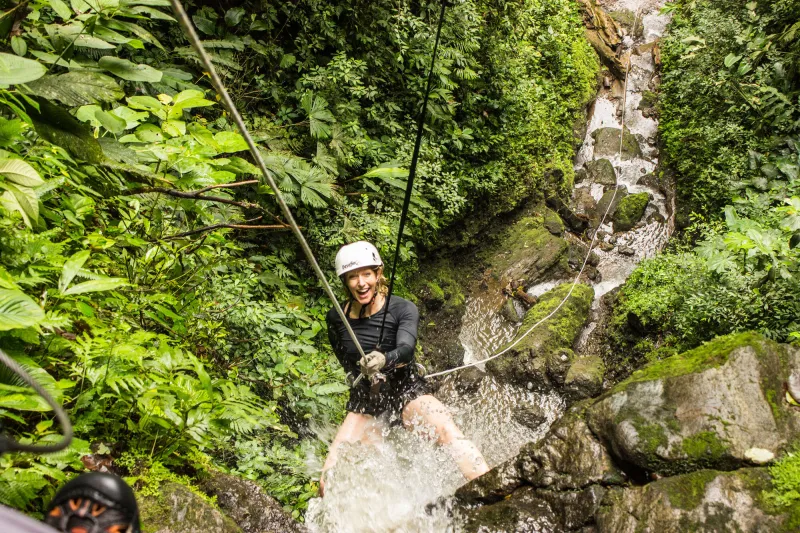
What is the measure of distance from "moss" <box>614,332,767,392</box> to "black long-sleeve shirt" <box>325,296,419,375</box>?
1707 mm

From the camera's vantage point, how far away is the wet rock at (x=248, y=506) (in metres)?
2.94

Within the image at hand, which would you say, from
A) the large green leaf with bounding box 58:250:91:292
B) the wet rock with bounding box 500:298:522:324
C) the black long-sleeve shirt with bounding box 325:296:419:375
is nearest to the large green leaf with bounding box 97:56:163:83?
the large green leaf with bounding box 58:250:91:292

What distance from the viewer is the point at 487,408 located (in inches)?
260

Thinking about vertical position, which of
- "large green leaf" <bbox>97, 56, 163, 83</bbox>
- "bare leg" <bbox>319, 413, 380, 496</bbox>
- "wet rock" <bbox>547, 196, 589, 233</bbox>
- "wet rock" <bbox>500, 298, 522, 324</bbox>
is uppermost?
"large green leaf" <bbox>97, 56, 163, 83</bbox>

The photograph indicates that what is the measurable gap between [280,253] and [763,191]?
6975 millimetres

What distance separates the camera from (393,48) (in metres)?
7.09

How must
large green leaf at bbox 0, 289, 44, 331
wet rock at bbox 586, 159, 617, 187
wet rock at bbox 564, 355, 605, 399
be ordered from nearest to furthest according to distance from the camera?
large green leaf at bbox 0, 289, 44, 331 < wet rock at bbox 564, 355, 605, 399 < wet rock at bbox 586, 159, 617, 187

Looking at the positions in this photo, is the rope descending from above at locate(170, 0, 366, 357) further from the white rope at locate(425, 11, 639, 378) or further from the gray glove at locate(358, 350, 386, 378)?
the white rope at locate(425, 11, 639, 378)

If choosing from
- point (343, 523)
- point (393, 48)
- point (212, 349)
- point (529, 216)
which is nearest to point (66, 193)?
point (212, 349)

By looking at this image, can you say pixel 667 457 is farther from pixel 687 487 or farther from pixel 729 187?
pixel 729 187

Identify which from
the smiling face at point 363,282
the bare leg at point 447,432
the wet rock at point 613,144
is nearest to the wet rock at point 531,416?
the bare leg at point 447,432

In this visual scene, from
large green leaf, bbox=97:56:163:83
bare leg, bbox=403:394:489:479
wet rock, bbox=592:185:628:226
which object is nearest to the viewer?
large green leaf, bbox=97:56:163:83

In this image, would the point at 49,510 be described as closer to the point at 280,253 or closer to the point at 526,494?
the point at 526,494

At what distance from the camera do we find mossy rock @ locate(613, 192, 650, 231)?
31.5ft
